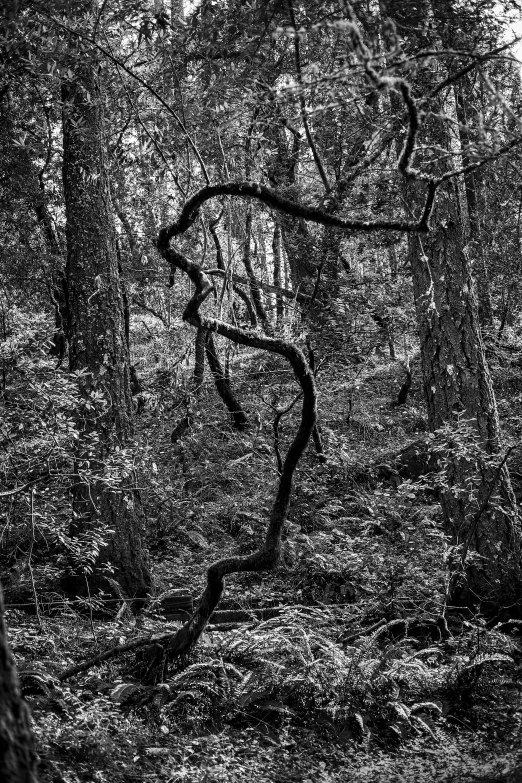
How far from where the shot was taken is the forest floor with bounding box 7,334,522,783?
3686 mm

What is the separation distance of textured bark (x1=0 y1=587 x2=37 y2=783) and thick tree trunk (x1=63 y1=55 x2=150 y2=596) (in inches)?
201

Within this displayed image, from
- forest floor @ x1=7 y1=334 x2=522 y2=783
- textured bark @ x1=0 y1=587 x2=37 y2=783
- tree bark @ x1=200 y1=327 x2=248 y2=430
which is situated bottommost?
forest floor @ x1=7 y1=334 x2=522 y2=783

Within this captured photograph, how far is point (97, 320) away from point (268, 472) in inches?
174

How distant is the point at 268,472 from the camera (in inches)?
410

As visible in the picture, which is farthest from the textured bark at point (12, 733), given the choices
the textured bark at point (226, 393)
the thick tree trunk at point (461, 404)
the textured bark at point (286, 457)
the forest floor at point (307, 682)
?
the textured bark at point (226, 393)

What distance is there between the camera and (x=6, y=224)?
12.0 m

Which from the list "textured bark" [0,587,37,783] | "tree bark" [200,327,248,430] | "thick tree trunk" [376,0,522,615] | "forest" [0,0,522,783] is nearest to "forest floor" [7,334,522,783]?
"forest" [0,0,522,783]

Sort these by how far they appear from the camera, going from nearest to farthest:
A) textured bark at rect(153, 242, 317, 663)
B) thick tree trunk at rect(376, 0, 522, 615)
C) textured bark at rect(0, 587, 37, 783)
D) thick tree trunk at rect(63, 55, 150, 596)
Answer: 1. textured bark at rect(0, 587, 37, 783)
2. textured bark at rect(153, 242, 317, 663)
3. thick tree trunk at rect(376, 0, 522, 615)
4. thick tree trunk at rect(63, 55, 150, 596)

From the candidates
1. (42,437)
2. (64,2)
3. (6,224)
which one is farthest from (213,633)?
(6,224)

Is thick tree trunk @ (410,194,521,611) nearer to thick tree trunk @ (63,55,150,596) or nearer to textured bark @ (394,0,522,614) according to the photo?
textured bark @ (394,0,522,614)

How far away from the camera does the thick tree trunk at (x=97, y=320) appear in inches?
264

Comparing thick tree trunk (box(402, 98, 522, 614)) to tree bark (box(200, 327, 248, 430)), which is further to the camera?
tree bark (box(200, 327, 248, 430))

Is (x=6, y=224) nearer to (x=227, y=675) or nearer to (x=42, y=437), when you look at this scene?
(x=42, y=437)

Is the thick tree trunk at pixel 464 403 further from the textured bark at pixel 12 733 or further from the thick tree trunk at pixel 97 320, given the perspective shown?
the textured bark at pixel 12 733
